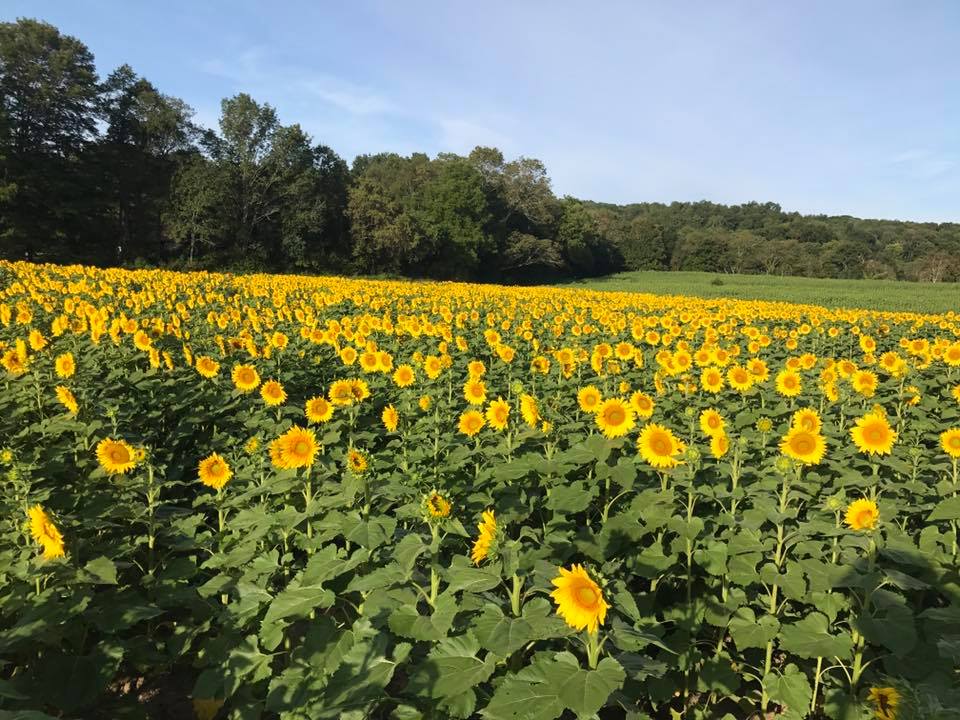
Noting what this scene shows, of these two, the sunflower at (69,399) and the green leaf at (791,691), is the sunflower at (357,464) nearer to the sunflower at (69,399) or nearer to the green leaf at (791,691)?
the green leaf at (791,691)

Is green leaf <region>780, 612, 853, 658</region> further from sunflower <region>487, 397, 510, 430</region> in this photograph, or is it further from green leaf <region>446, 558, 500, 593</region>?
sunflower <region>487, 397, 510, 430</region>

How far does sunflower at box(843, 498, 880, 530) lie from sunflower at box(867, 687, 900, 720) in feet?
3.00

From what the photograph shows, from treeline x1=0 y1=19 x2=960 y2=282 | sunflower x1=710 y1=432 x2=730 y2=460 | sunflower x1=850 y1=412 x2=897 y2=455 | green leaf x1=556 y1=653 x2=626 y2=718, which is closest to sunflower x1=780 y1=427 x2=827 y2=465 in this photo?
Answer: sunflower x1=710 y1=432 x2=730 y2=460

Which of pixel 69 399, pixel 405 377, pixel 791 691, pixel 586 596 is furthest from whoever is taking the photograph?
pixel 405 377

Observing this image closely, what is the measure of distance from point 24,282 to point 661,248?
4270 inches

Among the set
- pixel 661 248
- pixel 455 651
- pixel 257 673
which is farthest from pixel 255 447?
pixel 661 248

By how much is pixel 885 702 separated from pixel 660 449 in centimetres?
170

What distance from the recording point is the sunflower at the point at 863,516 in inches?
111

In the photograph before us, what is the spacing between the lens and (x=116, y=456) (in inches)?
143

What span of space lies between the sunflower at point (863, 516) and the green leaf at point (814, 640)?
0.51 metres

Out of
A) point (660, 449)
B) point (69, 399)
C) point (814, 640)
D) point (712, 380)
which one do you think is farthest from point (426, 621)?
point (712, 380)

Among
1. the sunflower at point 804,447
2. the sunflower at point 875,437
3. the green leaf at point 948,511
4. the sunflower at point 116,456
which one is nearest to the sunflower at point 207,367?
the sunflower at point 116,456

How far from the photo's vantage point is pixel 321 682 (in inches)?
98.0

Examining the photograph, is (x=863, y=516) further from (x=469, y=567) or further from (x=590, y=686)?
(x=469, y=567)
